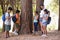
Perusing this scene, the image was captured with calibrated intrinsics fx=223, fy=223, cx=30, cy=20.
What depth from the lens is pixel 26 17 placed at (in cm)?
1342

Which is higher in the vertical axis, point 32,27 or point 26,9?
point 26,9

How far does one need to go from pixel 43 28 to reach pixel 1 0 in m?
9.77

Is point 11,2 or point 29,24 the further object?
point 11,2

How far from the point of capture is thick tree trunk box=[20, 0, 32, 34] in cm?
1334

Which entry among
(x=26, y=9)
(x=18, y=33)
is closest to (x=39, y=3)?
(x=26, y=9)

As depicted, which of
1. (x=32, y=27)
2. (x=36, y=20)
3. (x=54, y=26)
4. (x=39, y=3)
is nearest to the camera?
(x=36, y=20)

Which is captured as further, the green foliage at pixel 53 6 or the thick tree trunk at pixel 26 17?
the green foliage at pixel 53 6

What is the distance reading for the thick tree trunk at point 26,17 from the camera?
13336mm

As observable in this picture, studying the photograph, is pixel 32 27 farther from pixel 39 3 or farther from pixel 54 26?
pixel 54 26

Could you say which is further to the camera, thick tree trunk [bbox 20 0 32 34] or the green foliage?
the green foliage

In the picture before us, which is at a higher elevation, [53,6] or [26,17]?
[53,6]

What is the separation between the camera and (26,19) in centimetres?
1341

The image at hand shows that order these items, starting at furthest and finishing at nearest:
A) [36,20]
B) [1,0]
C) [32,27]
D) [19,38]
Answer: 1. [1,0]
2. [32,27]
3. [36,20]
4. [19,38]

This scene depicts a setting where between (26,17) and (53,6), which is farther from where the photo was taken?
(53,6)
